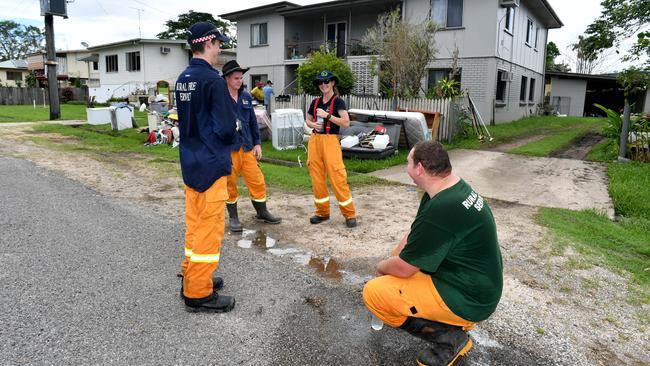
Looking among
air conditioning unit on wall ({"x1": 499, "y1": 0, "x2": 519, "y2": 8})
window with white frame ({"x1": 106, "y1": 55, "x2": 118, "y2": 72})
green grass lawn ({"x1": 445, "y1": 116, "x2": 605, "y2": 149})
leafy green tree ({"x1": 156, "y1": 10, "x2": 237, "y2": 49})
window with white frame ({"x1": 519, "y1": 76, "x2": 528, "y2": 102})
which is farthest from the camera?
leafy green tree ({"x1": 156, "y1": 10, "x2": 237, "y2": 49})

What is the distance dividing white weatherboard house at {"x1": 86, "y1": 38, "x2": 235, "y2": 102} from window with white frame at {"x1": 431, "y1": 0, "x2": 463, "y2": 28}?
724 inches

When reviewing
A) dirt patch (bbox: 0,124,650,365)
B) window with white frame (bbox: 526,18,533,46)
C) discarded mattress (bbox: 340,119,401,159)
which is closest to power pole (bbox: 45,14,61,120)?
dirt patch (bbox: 0,124,650,365)

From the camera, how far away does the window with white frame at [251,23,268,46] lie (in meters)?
25.9

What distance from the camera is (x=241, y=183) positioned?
8078 millimetres

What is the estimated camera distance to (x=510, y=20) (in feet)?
63.5

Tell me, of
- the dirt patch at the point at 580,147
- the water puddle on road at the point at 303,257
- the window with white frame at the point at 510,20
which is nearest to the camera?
the water puddle on road at the point at 303,257

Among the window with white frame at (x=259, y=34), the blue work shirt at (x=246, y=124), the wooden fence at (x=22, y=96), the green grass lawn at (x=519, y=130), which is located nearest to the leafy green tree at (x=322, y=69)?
the green grass lawn at (x=519, y=130)

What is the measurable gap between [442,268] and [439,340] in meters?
0.45

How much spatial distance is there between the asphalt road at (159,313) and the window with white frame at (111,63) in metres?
36.0

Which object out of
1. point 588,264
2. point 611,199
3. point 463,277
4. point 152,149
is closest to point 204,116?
point 463,277

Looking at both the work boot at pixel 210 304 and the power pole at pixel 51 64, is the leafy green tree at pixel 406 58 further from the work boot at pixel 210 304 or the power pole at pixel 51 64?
the power pole at pixel 51 64

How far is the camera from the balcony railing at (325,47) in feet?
73.4

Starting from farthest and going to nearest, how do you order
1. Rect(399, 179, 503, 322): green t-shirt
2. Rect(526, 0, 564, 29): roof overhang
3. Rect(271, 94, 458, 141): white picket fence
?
Rect(526, 0, 564, 29): roof overhang → Rect(271, 94, 458, 141): white picket fence → Rect(399, 179, 503, 322): green t-shirt

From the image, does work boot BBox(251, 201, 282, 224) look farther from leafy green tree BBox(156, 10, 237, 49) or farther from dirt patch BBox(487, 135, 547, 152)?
leafy green tree BBox(156, 10, 237, 49)
